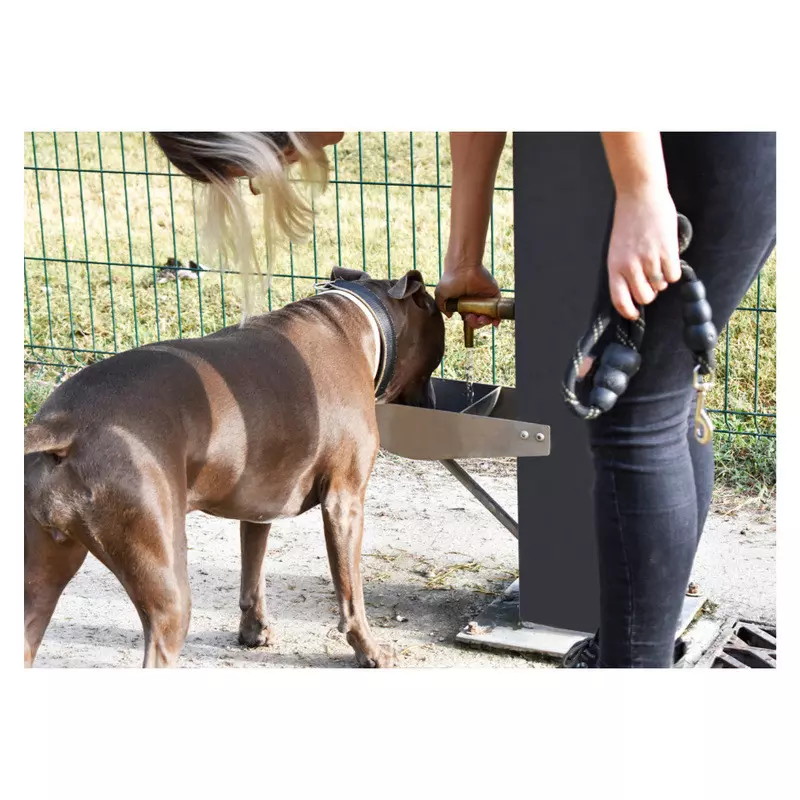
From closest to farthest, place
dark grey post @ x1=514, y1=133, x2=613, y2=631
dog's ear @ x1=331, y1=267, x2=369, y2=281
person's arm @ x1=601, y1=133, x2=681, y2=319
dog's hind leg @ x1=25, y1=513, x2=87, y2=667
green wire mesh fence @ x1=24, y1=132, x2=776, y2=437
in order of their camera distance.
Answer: person's arm @ x1=601, y1=133, x2=681, y2=319 < dog's hind leg @ x1=25, y1=513, x2=87, y2=667 < dark grey post @ x1=514, y1=133, x2=613, y2=631 < dog's ear @ x1=331, y1=267, x2=369, y2=281 < green wire mesh fence @ x1=24, y1=132, x2=776, y2=437

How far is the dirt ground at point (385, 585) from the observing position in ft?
10.3

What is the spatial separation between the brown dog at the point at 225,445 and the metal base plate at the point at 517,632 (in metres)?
0.30

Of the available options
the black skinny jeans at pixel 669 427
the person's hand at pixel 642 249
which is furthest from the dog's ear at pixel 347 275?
the person's hand at pixel 642 249

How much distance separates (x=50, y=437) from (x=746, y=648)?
6.23ft

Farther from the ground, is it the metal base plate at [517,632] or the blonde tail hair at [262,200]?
the blonde tail hair at [262,200]

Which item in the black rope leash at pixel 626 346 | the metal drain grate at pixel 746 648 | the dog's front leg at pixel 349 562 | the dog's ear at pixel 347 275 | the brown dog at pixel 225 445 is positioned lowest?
the metal drain grate at pixel 746 648

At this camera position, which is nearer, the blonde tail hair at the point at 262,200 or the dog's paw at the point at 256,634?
the blonde tail hair at the point at 262,200

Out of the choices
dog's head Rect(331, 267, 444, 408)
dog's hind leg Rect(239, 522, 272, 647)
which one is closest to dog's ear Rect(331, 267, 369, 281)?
dog's head Rect(331, 267, 444, 408)

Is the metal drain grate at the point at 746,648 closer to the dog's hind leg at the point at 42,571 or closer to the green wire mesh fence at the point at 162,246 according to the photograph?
the dog's hind leg at the point at 42,571

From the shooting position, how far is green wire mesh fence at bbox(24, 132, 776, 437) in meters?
4.88

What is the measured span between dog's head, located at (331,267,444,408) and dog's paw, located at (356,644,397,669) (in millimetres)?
728

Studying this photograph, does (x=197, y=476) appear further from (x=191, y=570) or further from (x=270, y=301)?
(x=270, y=301)

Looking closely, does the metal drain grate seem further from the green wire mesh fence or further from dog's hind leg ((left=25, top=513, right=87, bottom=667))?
the green wire mesh fence

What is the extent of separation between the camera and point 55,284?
218 inches
